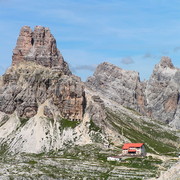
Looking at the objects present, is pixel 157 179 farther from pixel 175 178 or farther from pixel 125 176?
pixel 125 176

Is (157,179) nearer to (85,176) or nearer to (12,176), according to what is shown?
(85,176)

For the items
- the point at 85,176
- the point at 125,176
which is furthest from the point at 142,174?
the point at 85,176

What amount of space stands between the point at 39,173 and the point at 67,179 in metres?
11.0

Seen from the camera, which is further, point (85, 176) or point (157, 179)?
point (85, 176)

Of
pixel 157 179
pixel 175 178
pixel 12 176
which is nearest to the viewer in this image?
pixel 175 178

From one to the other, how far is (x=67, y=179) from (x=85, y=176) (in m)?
8.07

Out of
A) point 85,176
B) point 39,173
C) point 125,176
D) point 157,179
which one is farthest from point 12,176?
point 157,179

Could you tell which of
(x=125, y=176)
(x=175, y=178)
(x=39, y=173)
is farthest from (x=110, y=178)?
(x=175, y=178)

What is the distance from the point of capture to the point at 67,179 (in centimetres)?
19300

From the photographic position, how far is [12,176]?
18888 centimetres

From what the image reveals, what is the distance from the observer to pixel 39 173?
196750 mm

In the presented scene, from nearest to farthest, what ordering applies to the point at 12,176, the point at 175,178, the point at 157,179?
the point at 175,178 < the point at 157,179 < the point at 12,176

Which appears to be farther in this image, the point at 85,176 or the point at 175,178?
the point at 85,176

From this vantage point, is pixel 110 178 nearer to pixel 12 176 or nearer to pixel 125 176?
pixel 125 176
